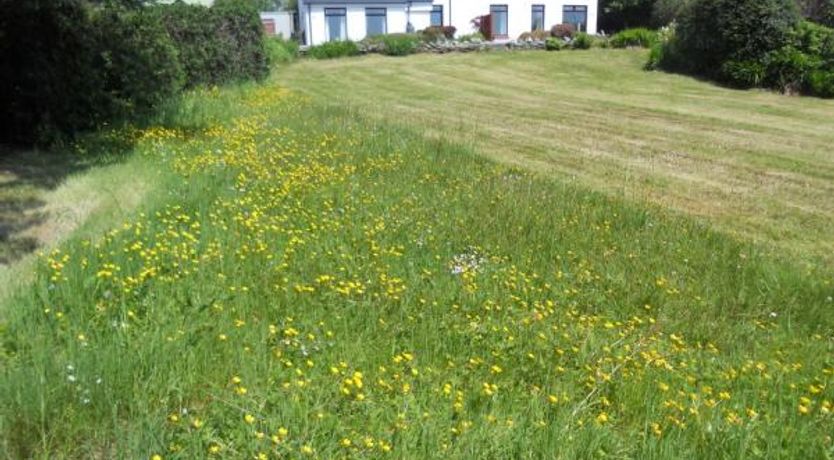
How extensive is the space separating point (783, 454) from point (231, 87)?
46.3 ft

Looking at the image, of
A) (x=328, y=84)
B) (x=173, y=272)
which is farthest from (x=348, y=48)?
(x=173, y=272)

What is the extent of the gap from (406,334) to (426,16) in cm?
3920

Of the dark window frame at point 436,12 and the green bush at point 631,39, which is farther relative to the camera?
the dark window frame at point 436,12

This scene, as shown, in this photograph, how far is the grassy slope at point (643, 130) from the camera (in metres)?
8.32

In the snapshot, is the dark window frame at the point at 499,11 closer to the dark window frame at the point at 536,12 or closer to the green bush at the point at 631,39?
the dark window frame at the point at 536,12

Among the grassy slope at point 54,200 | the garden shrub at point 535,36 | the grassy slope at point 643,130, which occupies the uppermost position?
the garden shrub at point 535,36

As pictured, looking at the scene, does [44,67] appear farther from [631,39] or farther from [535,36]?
[535,36]

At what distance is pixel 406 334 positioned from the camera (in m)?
4.27

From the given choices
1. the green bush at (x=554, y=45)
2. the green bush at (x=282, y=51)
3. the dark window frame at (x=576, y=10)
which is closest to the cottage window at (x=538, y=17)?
the dark window frame at (x=576, y=10)

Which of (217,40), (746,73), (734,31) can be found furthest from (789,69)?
(217,40)

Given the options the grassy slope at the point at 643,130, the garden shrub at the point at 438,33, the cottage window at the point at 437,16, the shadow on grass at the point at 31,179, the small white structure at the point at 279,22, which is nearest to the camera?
the shadow on grass at the point at 31,179

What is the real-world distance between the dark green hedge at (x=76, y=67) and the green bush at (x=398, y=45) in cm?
2131

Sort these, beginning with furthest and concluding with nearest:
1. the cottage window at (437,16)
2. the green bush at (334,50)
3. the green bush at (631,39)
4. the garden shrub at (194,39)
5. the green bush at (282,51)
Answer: the cottage window at (437,16) < the green bush at (631,39) < the green bush at (334,50) < the green bush at (282,51) < the garden shrub at (194,39)

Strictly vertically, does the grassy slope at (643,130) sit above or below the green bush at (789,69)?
below
